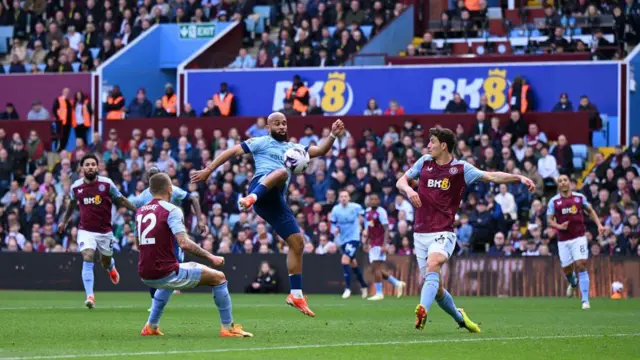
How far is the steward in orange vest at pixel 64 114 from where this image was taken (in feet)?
123

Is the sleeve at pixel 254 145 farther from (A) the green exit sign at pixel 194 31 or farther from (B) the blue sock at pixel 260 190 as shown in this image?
(A) the green exit sign at pixel 194 31

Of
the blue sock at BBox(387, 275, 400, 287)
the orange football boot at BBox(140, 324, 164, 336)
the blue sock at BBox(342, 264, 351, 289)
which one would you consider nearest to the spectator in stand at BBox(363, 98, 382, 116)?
the blue sock at BBox(342, 264, 351, 289)

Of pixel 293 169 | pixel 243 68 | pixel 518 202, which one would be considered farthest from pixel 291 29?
pixel 293 169

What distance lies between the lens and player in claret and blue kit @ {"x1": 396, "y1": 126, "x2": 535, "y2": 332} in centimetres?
1441

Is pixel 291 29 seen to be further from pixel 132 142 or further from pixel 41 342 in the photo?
pixel 41 342

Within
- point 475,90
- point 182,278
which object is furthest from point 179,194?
point 475,90

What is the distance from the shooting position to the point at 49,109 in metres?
39.7

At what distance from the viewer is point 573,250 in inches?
912

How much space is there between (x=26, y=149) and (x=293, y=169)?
22018 mm

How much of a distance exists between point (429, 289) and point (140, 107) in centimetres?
2381

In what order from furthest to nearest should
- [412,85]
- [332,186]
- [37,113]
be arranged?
[37,113] < [412,85] < [332,186]

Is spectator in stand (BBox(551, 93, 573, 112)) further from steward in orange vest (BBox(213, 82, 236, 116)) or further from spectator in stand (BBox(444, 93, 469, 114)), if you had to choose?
steward in orange vest (BBox(213, 82, 236, 116))

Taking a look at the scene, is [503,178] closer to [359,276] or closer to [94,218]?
[94,218]

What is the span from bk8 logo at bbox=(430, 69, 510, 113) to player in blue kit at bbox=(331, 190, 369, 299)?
28.1ft
